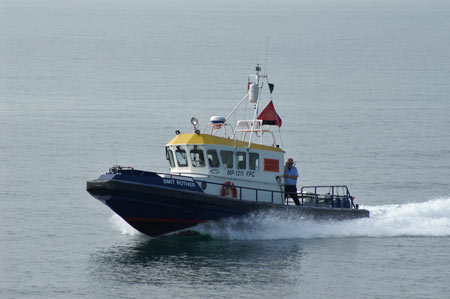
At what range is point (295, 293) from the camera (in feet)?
78.7

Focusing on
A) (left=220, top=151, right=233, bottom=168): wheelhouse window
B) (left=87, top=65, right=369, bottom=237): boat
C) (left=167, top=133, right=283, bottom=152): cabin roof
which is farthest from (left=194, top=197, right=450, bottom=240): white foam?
(left=167, top=133, right=283, bottom=152): cabin roof

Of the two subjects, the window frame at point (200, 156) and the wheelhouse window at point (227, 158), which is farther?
the wheelhouse window at point (227, 158)

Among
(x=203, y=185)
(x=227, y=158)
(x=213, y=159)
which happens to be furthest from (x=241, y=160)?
(x=203, y=185)

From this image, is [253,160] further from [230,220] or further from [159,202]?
[159,202]

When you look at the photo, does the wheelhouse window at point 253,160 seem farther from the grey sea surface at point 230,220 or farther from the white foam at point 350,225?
the grey sea surface at point 230,220

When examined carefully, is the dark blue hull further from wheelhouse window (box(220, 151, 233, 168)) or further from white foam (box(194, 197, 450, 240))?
wheelhouse window (box(220, 151, 233, 168))

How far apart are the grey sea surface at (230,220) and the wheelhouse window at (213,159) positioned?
2085 millimetres

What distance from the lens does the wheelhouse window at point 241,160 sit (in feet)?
96.9

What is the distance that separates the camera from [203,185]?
28.6 m

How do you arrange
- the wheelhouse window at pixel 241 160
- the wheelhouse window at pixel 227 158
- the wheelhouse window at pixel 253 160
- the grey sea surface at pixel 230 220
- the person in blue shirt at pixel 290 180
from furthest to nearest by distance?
the person in blue shirt at pixel 290 180
the wheelhouse window at pixel 253 160
the wheelhouse window at pixel 241 160
the wheelhouse window at pixel 227 158
the grey sea surface at pixel 230 220

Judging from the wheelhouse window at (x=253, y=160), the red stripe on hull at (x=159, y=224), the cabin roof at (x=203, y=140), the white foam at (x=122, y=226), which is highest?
the cabin roof at (x=203, y=140)

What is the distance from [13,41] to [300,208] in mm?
137297

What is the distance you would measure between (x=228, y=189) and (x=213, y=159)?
117 cm

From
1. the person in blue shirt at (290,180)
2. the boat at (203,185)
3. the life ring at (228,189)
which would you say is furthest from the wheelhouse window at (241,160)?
the person in blue shirt at (290,180)
